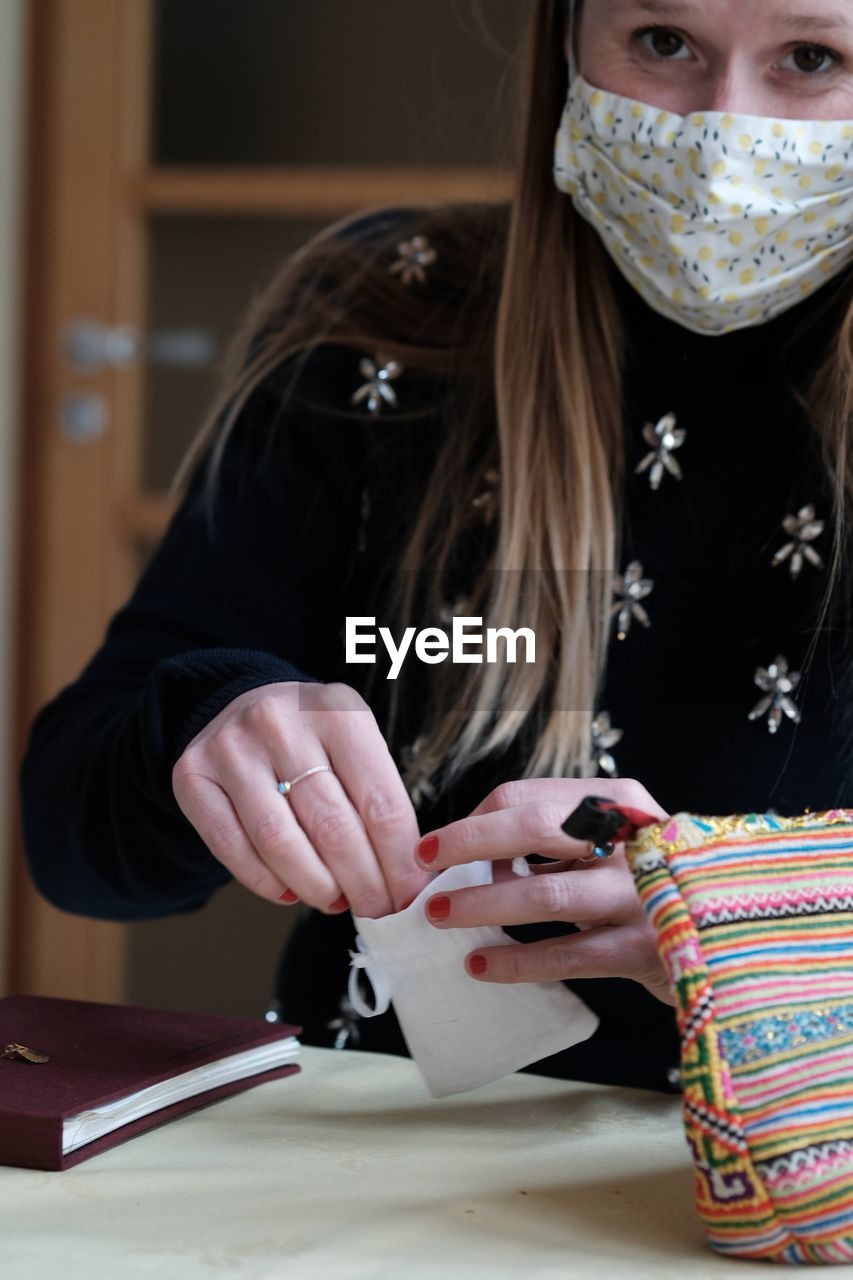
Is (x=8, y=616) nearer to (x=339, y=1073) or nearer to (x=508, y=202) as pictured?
(x=508, y=202)

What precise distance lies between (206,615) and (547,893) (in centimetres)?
40

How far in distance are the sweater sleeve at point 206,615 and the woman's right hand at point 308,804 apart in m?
0.18

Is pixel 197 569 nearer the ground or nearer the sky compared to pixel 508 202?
nearer the ground

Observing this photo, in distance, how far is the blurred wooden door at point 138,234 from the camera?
1.86 metres

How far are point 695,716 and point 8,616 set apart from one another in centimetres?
127

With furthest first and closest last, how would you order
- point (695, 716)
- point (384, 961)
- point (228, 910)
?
point (228, 910) < point (695, 716) < point (384, 961)

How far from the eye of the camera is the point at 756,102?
31.1 inches

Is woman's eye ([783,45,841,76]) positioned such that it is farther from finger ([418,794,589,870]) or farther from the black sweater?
finger ([418,794,589,870])

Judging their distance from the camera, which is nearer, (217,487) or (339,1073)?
(339,1073)

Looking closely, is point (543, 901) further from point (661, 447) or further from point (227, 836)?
point (661, 447)

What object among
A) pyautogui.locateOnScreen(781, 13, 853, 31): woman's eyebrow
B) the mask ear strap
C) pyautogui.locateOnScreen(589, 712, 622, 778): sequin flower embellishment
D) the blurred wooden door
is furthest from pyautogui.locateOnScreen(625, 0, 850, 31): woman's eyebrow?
the blurred wooden door

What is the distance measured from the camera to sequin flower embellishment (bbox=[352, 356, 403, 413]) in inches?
37.7

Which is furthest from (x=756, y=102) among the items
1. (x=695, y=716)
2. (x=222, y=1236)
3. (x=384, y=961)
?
(x=222, y=1236)

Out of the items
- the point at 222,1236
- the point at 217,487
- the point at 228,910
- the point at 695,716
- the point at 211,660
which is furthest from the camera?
the point at 228,910
